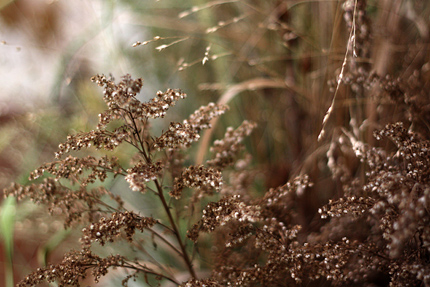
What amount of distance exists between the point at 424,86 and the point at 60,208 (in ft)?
1.67

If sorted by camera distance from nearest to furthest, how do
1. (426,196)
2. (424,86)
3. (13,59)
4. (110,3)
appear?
(426,196) → (424,86) → (110,3) → (13,59)

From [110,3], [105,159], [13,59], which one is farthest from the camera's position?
[13,59]

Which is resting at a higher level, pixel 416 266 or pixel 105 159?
pixel 105 159

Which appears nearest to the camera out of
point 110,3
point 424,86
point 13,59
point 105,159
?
point 105,159

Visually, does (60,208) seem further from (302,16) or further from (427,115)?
(302,16)

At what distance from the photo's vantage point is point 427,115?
0.51 metres

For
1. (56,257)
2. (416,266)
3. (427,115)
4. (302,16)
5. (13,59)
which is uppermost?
(13,59)

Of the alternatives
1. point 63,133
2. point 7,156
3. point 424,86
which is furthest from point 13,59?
point 424,86

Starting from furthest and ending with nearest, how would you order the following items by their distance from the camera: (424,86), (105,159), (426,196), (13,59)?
1. (13,59)
2. (424,86)
3. (105,159)
4. (426,196)

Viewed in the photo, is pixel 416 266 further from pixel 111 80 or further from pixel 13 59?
pixel 13 59

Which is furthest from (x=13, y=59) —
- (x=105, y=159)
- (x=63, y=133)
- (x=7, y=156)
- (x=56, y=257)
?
(x=105, y=159)

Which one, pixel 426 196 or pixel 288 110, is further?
pixel 288 110

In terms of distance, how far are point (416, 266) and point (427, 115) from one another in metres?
0.23

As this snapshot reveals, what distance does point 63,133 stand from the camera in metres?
0.64
